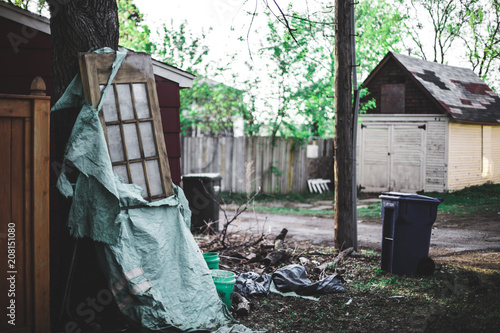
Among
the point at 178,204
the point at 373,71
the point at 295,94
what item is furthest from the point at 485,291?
the point at 373,71

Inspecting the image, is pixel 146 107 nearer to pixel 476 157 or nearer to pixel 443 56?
pixel 476 157

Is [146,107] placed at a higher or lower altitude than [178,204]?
higher

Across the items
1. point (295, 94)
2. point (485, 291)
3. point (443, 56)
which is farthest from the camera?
point (443, 56)

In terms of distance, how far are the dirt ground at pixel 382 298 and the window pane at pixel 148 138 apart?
6.65 ft

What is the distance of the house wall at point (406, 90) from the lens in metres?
17.8

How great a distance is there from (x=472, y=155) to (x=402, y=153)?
3.39 meters

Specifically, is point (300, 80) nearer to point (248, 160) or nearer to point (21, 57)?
point (248, 160)

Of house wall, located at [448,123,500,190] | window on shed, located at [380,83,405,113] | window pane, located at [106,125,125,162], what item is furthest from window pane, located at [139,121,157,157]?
window on shed, located at [380,83,405,113]

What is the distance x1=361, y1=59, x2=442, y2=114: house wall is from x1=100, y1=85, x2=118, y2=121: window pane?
15337 mm

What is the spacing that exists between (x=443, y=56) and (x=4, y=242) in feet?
112

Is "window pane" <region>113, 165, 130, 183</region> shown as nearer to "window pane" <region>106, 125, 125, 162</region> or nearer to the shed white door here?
"window pane" <region>106, 125, 125, 162</region>

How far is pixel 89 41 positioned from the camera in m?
4.82

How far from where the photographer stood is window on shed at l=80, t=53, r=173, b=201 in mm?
4586

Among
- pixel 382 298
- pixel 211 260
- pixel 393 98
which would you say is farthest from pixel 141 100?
pixel 393 98
